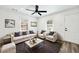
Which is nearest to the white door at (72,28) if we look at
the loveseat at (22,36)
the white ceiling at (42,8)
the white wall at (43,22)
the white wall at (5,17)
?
the white ceiling at (42,8)

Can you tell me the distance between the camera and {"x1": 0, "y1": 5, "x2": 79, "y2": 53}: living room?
3.78 ft

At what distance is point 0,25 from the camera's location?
1.12 metres

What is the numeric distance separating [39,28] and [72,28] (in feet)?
2.69

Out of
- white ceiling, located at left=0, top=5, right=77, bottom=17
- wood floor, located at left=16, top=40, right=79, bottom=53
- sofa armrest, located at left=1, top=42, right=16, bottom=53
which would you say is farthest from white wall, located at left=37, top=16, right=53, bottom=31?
sofa armrest, located at left=1, top=42, right=16, bottom=53

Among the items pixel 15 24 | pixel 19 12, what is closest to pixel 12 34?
pixel 15 24

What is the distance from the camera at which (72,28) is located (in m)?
1.32

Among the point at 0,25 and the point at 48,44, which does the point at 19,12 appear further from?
the point at 48,44

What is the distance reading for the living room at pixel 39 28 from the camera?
1.15 meters

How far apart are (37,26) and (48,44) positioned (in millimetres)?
574

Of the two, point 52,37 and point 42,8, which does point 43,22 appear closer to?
point 42,8

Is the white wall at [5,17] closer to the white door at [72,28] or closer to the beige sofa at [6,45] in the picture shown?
the beige sofa at [6,45]

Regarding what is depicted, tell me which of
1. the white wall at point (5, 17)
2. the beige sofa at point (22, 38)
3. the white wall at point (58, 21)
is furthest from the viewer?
the white wall at point (58, 21)

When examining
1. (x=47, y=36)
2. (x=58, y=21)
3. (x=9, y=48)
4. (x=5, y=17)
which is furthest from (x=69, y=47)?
(x=5, y=17)

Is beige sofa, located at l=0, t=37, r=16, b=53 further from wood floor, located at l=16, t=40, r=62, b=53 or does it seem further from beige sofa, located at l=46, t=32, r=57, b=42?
beige sofa, located at l=46, t=32, r=57, b=42
